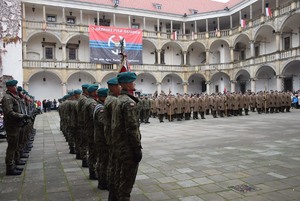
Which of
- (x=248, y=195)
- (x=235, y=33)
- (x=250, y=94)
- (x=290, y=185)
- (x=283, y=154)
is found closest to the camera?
(x=248, y=195)

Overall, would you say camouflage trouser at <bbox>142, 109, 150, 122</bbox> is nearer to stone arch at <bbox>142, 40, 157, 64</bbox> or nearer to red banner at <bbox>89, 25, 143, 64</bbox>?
red banner at <bbox>89, 25, 143, 64</bbox>

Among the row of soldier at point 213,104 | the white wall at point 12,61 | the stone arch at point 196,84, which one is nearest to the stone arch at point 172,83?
the stone arch at point 196,84

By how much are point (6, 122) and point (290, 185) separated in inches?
219

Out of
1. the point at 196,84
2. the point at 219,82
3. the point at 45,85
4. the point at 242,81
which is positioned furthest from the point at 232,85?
the point at 45,85

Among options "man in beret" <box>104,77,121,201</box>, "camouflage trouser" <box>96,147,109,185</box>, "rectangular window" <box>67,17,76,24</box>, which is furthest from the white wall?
"man in beret" <box>104,77,121,201</box>

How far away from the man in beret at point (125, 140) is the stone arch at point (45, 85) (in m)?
27.7

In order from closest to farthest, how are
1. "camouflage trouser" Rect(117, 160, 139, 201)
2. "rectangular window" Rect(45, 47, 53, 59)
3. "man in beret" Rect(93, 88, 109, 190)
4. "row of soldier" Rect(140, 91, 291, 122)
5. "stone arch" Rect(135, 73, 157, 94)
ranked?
"camouflage trouser" Rect(117, 160, 139, 201) → "man in beret" Rect(93, 88, 109, 190) → "row of soldier" Rect(140, 91, 291, 122) → "rectangular window" Rect(45, 47, 53, 59) → "stone arch" Rect(135, 73, 157, 94)

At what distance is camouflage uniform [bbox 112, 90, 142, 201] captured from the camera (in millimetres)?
3307

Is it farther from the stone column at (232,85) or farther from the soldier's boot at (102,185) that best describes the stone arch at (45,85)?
the soldier's boot at (102,185)

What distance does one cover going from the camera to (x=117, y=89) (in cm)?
432

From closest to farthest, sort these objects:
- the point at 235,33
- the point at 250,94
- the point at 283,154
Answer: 1. the point at 283,154
2. the point at 250,94
3. the point at 235,33

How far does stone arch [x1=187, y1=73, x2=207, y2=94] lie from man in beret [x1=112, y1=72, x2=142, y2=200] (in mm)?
34437

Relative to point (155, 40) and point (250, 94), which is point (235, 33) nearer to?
point (155, 40)

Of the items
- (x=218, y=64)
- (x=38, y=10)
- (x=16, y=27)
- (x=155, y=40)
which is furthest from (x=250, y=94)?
(x=38, y=10)
